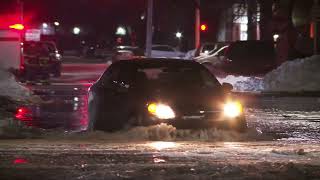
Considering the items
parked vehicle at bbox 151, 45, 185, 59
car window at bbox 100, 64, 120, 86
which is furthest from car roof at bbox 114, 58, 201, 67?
parked vehicle at bbox 151, 45, 185, 59

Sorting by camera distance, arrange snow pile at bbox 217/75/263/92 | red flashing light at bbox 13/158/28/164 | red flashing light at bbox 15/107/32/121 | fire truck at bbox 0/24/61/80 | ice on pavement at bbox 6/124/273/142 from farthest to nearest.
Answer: snow pile at bbox 217/75/263/92 < fire truck at bbox 0/24/61/80 < red flashing light at bbox 15/107/32/121 < ice on pavement at bbox 6/124/273/142 < red flashing light at bbox 13/158/28/164

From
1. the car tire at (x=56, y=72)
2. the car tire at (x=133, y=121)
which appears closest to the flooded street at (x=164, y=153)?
the car tire at (x=133, y=121)

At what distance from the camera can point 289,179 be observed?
8.38 m

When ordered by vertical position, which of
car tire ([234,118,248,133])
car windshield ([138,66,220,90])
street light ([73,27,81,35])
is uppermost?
street light ([73,27,81,35])

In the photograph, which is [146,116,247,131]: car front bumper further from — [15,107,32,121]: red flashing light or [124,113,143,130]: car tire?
[15,107,32,121]: red flashing light

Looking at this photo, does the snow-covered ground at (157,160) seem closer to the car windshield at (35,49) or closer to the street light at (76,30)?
the car windshield at (35,49)

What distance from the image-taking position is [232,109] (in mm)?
12312

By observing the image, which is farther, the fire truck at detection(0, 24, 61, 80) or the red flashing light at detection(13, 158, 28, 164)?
the fire truck at detection(0, 24, 61, 80)

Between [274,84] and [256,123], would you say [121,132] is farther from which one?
[274,84]

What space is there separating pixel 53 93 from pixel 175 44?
166 ft

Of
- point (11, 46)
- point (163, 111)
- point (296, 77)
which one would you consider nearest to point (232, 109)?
point (163, 111)

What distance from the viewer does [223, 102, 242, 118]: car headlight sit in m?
12.2

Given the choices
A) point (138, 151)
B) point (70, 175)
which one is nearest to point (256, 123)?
point (138, 151)

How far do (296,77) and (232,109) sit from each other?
1443cm
